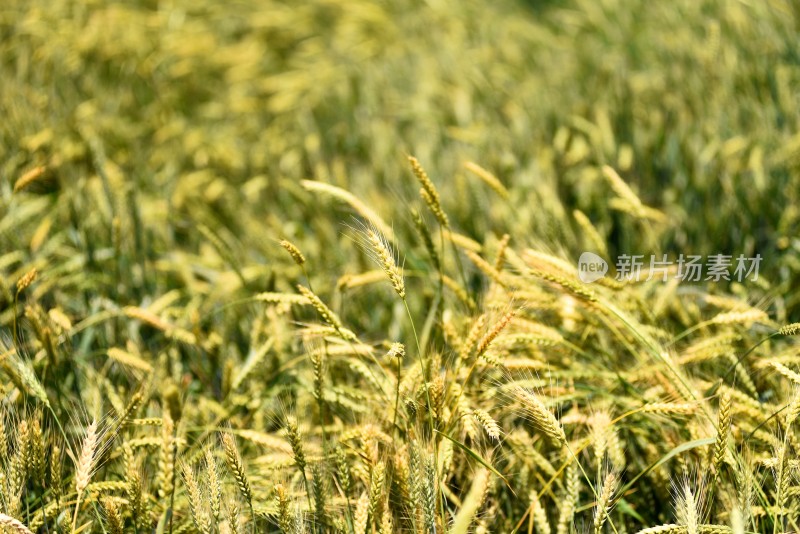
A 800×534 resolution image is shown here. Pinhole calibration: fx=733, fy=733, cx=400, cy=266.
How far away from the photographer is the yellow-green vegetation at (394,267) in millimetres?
1446

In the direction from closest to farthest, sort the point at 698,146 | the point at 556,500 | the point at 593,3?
1. the point at 556,500
2. the point at 698,146
3. the point at 593,3

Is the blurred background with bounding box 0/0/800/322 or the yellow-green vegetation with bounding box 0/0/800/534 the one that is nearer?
the yellow-green vegetation with bounding box 0/0/800/534

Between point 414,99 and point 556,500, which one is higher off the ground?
point 414,99

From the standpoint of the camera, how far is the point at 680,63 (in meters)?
3.48

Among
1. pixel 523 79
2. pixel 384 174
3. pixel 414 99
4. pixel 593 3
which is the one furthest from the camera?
pixel 593 3

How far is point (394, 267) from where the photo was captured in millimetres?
1369

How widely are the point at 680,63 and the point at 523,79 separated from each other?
85cm

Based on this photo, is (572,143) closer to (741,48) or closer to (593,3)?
(741,48)

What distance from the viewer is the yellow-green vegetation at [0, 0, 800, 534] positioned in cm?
145

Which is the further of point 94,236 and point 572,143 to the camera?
point 572,143

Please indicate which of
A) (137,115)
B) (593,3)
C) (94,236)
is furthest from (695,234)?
(137,115)

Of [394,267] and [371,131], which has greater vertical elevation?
[394,267]

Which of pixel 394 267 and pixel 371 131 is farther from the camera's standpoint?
pixel 371 131

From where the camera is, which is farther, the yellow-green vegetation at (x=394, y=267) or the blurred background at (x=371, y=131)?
the blurred background at (x=371, y=131)
